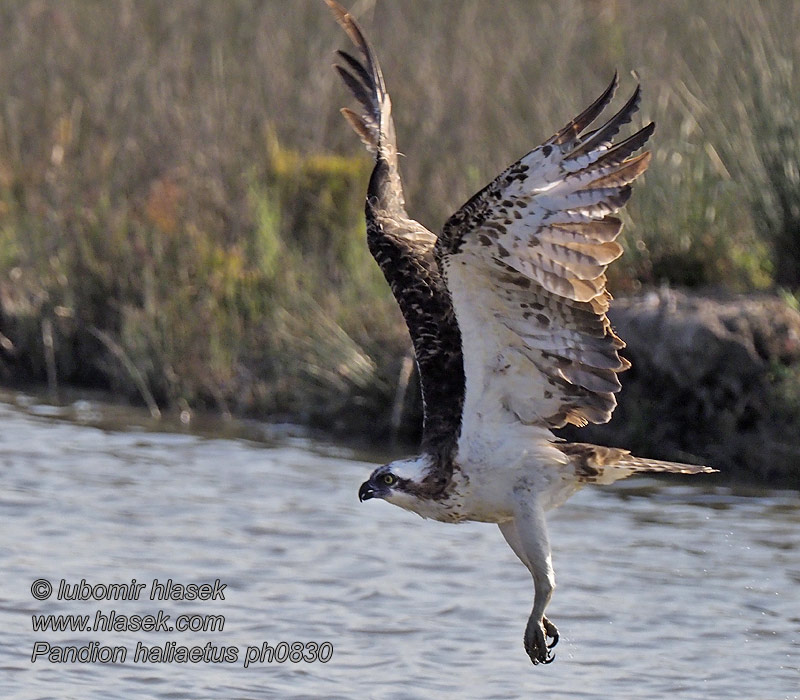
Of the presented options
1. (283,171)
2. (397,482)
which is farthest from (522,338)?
(283,171)

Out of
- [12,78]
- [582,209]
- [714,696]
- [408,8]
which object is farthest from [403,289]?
[408,8]

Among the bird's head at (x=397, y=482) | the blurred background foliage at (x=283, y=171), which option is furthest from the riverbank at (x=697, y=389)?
the bird's head at (x=397, y=482)

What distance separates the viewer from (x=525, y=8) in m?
14.5

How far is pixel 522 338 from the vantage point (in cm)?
531

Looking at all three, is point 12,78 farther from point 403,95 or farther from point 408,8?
point 408,8

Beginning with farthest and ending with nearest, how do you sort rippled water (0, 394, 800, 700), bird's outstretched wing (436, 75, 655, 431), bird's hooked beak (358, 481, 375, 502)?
rippled water (0, 394, 800, 700) < bird's hooked beak (358, 481, 375, 502) < bird's outstretched wing (436, 75, 655, 431)

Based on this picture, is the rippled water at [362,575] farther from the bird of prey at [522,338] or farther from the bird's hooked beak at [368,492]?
the bird's hooked beak at [368,492]

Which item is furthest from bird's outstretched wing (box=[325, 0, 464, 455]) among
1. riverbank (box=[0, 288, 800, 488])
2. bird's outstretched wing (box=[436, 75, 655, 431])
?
riverbank (box=[0, 288, 800, 488])

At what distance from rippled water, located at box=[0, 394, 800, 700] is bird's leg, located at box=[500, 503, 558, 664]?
0.67 ft

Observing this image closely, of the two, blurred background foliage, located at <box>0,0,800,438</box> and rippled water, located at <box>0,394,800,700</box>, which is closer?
rippled water, located at <box>0,394,800,700</box>

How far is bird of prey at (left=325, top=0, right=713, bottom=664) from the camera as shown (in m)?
4.83

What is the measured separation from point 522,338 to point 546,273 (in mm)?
395

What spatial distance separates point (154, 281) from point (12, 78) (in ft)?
10.6

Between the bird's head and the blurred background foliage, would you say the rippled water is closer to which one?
the bird's head
